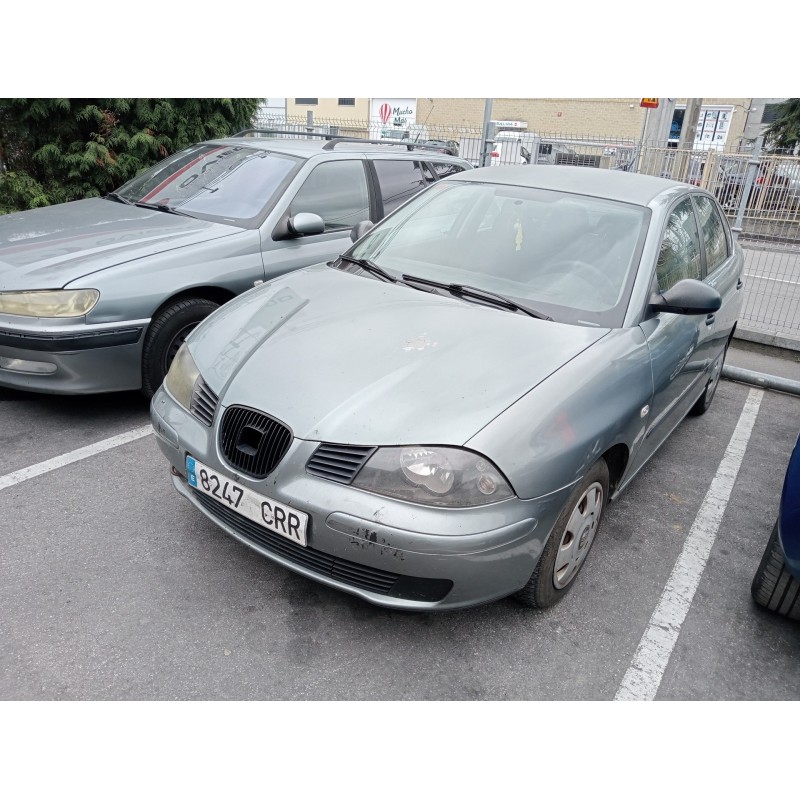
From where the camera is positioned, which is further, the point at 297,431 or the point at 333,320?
the point at 333,320

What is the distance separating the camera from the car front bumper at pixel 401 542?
208 cm

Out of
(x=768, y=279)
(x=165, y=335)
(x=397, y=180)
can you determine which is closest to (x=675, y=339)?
(x=165, y=335)

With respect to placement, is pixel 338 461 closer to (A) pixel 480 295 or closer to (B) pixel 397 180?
(A) pixel 480 295

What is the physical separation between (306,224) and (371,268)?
48.6 inches

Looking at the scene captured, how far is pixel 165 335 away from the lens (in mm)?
3895

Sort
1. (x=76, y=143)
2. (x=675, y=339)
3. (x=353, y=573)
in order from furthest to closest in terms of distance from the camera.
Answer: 1. (x=76, y=143)
2. (x=675, y=339)
3. (x=353, y=573)

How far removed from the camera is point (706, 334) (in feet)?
11.9

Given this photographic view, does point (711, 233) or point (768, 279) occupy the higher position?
point (711, 233)

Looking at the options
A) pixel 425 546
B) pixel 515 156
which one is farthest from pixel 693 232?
pixel 515 156

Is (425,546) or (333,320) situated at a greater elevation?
(333,320)

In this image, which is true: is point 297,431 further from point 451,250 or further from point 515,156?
point 515,156

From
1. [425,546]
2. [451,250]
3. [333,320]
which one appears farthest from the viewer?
[451,250]

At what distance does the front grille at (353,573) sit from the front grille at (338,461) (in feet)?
0.93

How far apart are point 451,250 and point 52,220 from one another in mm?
2858
